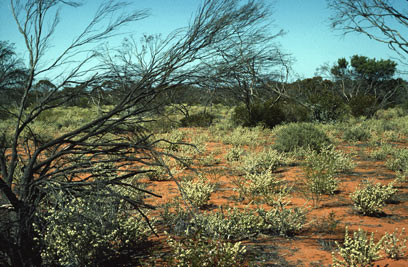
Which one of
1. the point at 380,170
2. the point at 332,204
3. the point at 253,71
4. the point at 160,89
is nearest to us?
the point at 253,71

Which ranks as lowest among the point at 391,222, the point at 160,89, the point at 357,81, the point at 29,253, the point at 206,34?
the point at 391,222

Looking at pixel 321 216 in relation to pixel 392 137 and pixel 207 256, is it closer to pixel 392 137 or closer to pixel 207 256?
pixel 207 256

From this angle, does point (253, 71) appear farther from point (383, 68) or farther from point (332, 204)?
point (383, 68)

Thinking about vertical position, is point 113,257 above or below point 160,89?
below

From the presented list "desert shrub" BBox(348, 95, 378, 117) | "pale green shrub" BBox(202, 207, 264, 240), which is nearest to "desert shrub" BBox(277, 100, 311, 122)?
"desert shrub" BBox(348, 95, 378, 117)

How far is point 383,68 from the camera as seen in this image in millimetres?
40625

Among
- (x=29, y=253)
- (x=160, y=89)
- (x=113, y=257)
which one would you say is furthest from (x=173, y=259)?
(x=160, y=89)

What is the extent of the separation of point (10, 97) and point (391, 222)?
5.60m

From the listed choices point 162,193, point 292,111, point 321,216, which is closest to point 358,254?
point 321,216

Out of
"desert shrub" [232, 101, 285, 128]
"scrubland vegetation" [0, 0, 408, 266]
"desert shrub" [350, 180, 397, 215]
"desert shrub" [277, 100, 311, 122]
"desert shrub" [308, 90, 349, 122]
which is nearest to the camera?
"scrubland vegetation" [0, 0, 408, 266]

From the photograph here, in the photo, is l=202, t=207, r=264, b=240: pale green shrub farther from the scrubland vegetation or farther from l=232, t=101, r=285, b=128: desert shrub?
l=232, t=101, r=285, b=128: desert shrub

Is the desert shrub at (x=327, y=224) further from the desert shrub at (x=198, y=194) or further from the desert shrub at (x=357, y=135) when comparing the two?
the desert shrub at (x=357, y=135)

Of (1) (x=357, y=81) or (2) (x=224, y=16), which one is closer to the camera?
(2) (x=224, y=16)

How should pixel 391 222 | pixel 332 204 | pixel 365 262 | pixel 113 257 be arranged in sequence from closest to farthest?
pixel 365 262
pixel 113 257
pixel 391 222
pixel 332 204
